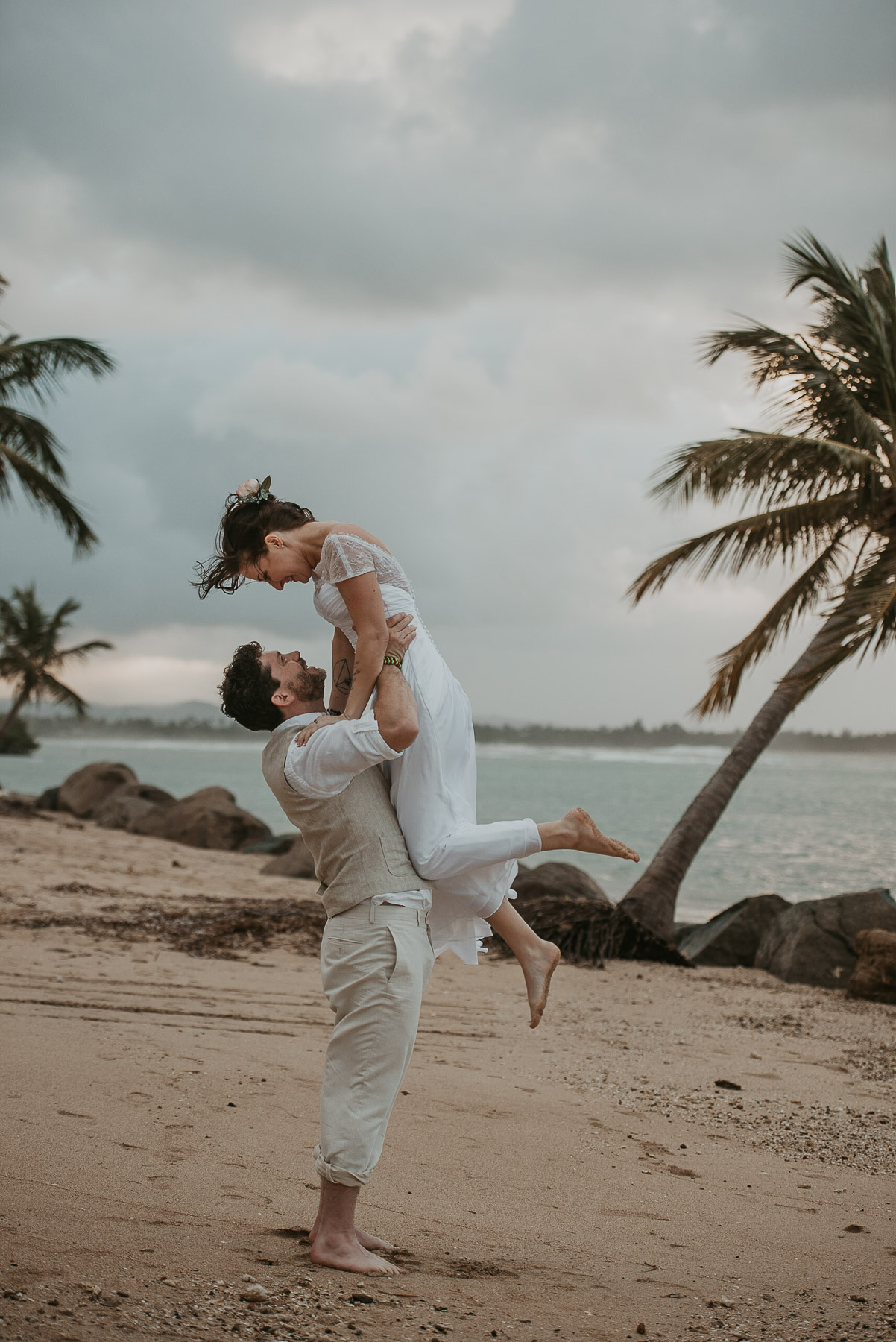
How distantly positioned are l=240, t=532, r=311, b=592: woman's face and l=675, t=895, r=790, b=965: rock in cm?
808

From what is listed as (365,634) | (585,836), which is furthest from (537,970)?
(365,634)

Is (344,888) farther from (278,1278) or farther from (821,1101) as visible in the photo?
(821,1101)

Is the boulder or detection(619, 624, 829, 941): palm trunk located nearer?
detection(619, 624, 829, 941): palm trunk

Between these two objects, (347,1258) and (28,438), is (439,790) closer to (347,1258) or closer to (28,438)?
(347,1258)

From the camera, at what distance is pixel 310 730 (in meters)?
3.01

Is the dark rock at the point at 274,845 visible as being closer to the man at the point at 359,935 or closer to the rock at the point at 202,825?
the rock at the point at 202,825

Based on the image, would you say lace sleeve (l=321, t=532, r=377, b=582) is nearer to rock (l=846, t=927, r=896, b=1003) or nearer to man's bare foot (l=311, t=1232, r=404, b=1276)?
man's bare foot (l=311, t=1232, r=404, b=1276)

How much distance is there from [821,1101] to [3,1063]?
4013 mm

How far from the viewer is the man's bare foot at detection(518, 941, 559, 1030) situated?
12.1 feet

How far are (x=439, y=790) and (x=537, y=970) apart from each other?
946 mm

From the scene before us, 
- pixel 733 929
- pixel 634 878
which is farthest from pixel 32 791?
pixel 733 929

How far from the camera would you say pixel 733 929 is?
35.3 ft

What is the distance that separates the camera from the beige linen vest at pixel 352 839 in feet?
9.92

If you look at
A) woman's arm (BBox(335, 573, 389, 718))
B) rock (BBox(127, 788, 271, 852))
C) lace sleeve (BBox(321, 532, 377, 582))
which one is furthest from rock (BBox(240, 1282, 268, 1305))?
rock (BBox(127, 788, 271, 852))
